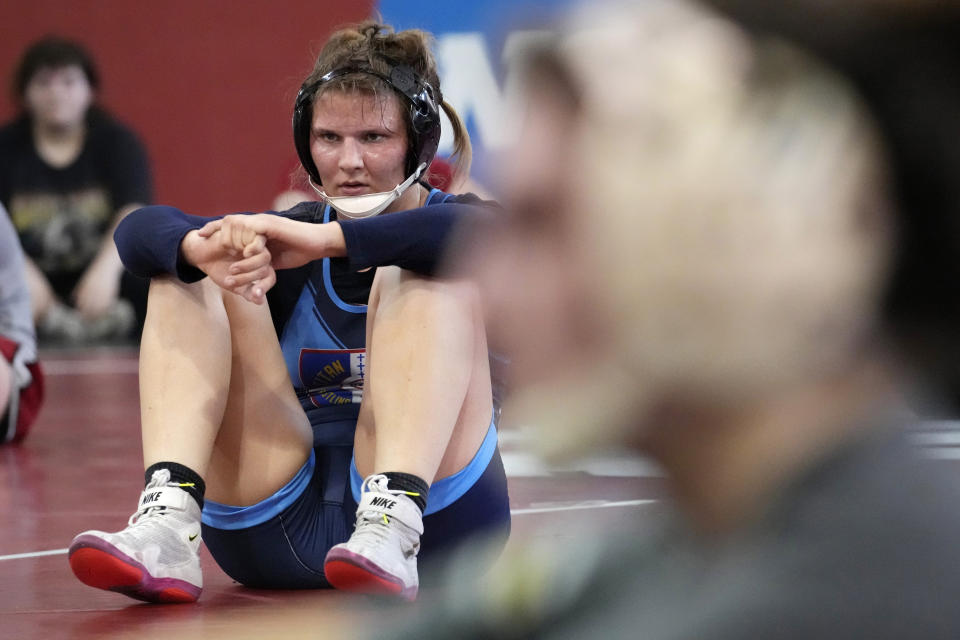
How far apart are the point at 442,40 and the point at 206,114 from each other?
1.82 m

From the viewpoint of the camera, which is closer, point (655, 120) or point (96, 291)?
point (655, 120)

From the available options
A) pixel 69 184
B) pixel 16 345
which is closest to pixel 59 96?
pixel 69 184

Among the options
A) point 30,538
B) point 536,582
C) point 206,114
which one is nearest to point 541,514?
point 30,538

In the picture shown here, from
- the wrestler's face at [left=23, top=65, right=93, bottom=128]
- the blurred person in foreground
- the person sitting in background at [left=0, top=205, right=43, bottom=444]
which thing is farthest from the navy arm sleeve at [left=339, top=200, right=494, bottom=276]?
the wrestler's face at [left=23, top=65, right=93, bottom=128]

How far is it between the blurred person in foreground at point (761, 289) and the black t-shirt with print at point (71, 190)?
741 centimetres

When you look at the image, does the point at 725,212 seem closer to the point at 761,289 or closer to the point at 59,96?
the point at 761,289

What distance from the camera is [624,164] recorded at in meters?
0.61

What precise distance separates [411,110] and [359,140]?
0.10m

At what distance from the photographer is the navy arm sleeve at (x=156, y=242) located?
7.31 ft

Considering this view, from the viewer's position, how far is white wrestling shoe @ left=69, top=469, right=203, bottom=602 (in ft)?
7.09

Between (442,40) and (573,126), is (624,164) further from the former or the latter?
(442,40)

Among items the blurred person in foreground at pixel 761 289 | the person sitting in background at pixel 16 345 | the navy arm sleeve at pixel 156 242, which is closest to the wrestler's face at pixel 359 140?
the navy arm sleeve at pixel 156 242

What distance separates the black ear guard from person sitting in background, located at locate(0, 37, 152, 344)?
5.31 meters

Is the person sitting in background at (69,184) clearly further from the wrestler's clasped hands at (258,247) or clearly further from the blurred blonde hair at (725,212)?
the blurred blonde hair at (725,212)
